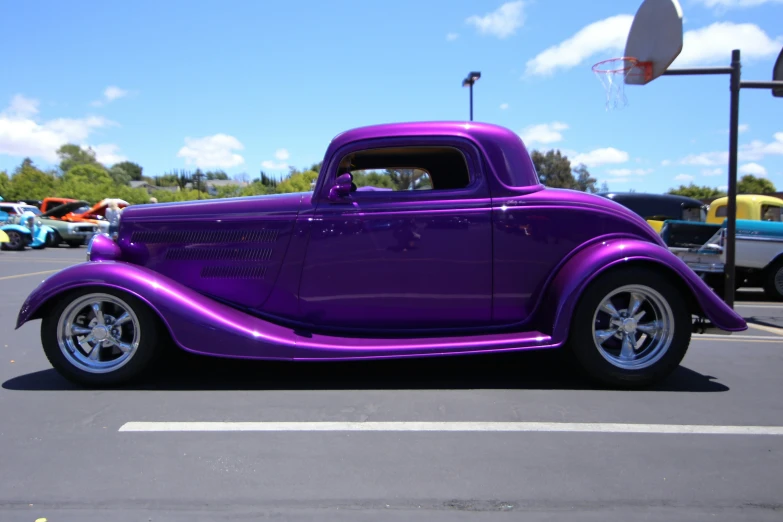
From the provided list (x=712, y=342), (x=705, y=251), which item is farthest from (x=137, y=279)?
(x=705, y=251)

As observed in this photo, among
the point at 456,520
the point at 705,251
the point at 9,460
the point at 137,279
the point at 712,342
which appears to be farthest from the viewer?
the point at 705,251

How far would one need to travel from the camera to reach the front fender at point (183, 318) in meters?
3.81

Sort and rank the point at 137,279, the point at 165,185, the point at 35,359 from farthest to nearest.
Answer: the point at 165,185, the point at 35,359, the point at 137,279

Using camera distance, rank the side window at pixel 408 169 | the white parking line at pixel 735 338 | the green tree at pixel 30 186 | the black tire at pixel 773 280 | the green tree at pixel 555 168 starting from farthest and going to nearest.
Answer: the green tree at pixel 30 186, the green tree at pixel 555 168, the black tire at pixel 773 280, the white parking line at pixel 735 338, the side window at pixel 408 169

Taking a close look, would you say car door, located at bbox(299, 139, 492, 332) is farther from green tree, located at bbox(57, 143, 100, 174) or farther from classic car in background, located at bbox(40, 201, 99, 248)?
green tree, located at bbox(57, 143, 100, 174)

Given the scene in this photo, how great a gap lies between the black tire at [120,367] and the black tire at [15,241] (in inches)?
743

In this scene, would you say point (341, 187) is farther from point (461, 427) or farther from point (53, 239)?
point (53, 239)

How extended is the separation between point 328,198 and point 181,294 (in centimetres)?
120

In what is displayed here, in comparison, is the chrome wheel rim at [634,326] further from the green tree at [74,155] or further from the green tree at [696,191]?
the green tree at [74,155]

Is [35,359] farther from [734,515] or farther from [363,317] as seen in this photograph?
[734,515]

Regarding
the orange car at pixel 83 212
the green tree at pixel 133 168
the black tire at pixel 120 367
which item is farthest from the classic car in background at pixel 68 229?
the green tree at pixel 133 168

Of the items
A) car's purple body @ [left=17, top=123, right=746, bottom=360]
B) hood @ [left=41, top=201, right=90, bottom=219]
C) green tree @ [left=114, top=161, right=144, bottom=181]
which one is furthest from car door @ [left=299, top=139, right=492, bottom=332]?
green tree @ [left=114, top=161, right=144, bottom=181]

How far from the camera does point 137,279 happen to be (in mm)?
3869

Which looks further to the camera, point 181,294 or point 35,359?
point 35,359
